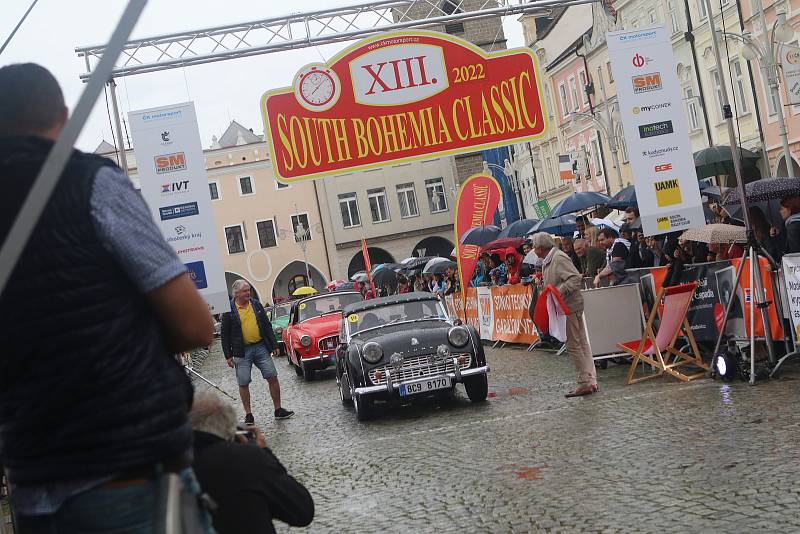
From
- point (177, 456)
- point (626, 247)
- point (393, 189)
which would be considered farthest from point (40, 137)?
point (393, 189)

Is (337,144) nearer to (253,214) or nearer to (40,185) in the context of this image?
(40,185)

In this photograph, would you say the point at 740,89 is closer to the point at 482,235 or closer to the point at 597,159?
the point at 482,235

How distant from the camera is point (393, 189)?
74688mm

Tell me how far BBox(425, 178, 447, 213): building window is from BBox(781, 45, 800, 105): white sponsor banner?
49.1m

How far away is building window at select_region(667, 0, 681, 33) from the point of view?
39.9 m

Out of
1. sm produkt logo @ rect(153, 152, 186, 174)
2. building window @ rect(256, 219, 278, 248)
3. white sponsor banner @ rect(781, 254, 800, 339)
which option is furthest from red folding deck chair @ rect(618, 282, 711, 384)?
building window @ rect(256, 219, 278, 248)

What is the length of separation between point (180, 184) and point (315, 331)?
8.65 m

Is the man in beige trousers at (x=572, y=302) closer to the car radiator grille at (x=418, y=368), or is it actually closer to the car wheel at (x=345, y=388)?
the car radiator grille at (x=418, y=368)

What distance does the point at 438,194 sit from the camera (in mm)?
73812

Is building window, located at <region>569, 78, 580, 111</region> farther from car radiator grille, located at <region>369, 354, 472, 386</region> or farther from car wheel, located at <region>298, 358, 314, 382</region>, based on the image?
car radiator grille, located at <region>369, 354, 472, 386</region>

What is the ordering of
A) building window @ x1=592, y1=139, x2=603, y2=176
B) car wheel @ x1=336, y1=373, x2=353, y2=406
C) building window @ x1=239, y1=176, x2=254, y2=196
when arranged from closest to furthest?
car wheel @ x1=336, y1=373, x2=353, y2=406, building window @ x1=592, y1=139, x2=603, y2=176, building window @ x1=239, y1=176, x2=254, y2=196

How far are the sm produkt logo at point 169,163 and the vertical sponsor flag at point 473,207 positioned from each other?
390 inches

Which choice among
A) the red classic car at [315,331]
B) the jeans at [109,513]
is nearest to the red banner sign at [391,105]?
the red classic car at [315,331]

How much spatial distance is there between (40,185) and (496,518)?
17.5 feet
